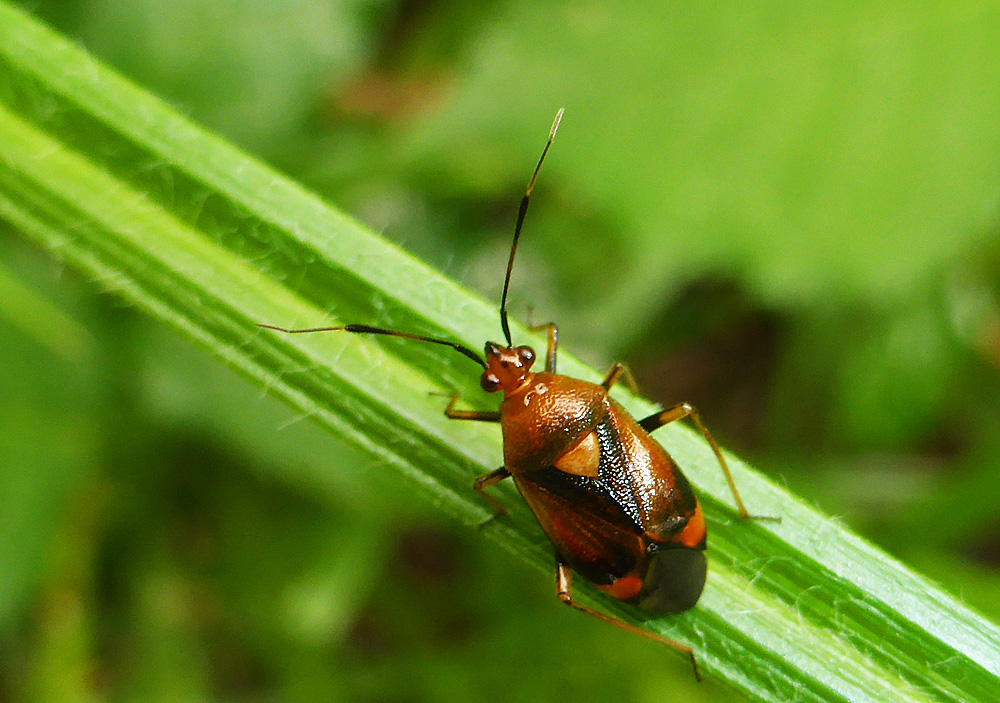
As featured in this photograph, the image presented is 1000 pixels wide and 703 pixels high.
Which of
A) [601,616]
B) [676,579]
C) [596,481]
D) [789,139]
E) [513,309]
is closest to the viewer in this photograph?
[676,579]

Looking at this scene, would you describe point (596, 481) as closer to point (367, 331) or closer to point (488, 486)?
point (488, 486)

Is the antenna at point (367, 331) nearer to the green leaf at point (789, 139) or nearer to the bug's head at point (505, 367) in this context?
the bug's head at point (505, 367)

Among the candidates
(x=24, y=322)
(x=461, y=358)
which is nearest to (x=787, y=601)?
(x=461, y=358)

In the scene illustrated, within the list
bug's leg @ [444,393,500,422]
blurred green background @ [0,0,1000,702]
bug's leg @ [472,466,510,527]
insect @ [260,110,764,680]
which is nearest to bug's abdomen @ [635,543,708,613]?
insect @ [260,110,764,680]

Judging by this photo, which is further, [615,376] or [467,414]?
[615,376]

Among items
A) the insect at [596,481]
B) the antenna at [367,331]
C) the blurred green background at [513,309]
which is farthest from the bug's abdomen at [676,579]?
the blurred green background at [513,309]

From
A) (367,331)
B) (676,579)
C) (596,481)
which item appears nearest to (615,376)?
(596,481)

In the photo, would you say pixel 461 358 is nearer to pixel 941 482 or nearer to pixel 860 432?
pixel 860 432
